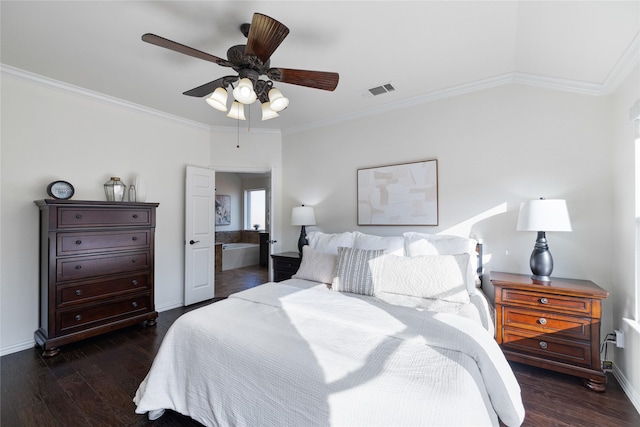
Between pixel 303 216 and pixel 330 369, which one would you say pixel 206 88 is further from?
pixel 330 369

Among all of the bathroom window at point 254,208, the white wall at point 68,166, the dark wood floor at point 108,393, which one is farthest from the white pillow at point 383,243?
the bathroom window at point 254,208

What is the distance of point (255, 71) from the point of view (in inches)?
78.1

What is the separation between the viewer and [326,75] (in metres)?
1.99

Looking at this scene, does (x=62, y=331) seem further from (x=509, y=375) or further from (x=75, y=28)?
(x=509, y=375)

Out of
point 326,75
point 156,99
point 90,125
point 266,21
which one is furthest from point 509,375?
point 90,125

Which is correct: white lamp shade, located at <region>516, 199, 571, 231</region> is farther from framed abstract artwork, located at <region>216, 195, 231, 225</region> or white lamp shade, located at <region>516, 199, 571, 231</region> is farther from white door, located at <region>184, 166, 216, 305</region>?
framed abstract artwork, located at <region>216, 195, 231, 225</region>

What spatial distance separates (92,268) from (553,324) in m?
4.23

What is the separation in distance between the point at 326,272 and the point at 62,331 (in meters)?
2.57

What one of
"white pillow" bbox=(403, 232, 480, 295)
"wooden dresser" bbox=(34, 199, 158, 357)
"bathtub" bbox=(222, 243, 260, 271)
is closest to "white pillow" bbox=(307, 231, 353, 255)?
"white pillow" bbox=(403, 232, 480, 295)

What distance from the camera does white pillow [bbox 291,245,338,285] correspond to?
2.78m

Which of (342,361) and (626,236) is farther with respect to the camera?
(626,236)

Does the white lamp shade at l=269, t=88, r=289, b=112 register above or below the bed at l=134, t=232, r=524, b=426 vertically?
above

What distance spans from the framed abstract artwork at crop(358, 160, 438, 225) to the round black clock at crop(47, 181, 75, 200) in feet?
10.6

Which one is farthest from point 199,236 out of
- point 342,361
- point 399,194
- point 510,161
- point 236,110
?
point 510,161
